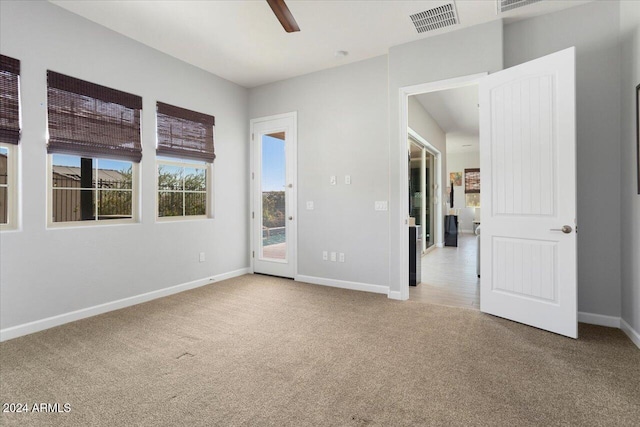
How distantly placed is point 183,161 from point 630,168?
15.5 feet

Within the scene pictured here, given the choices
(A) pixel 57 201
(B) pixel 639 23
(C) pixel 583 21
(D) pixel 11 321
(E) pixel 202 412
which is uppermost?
(C) pixel 583 21

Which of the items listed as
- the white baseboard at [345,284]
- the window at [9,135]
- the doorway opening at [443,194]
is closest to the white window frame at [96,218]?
the window at [9,135]

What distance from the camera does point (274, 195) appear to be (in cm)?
500

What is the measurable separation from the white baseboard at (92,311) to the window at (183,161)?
92 cm

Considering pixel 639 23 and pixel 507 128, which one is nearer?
pixel 639 23

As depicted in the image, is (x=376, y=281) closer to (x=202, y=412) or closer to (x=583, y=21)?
(x=202, y=412)

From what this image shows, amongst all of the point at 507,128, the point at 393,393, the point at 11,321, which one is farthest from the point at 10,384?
the point at 507,128

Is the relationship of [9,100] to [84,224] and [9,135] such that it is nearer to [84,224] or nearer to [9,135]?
[9,135]

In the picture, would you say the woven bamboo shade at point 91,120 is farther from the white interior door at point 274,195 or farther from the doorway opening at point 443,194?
the doorway opening at point 443,194

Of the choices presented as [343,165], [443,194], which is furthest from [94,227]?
[443,194]

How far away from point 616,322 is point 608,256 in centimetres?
59

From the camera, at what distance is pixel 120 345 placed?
256cm

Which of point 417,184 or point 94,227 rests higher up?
point 417,184

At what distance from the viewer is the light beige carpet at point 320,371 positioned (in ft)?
5.61
